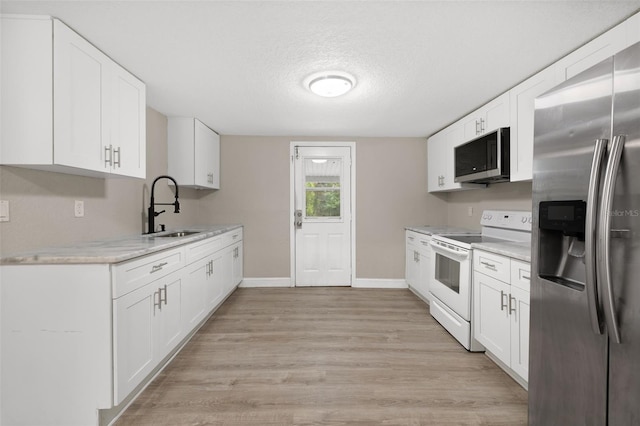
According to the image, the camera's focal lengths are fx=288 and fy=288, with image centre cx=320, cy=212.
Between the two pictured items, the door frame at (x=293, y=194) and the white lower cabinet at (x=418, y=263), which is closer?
the white lower cabinet at (x=418, y=263)

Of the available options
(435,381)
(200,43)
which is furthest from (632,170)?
(200,43)

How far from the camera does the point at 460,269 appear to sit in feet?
8.43

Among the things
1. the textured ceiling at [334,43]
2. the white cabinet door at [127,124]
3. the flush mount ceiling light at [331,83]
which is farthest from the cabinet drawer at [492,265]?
the white cabinet door at [127,124]

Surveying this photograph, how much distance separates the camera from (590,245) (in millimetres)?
1059

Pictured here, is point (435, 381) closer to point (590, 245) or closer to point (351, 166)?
point (590, 245)

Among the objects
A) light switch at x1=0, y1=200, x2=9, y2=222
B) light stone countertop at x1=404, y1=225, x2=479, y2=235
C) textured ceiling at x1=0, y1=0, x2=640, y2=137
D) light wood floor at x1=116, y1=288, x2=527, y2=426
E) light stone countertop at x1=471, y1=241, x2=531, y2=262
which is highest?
textured ceiling at x1=0, y1=0, x2=640, y2=137

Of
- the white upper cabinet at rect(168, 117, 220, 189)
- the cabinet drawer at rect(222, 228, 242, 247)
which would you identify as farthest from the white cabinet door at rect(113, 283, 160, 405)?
the white upper cabinet at rect(168, 117, 220, 189)

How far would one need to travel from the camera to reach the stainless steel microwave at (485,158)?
2.49 metres

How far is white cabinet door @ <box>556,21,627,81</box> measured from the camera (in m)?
1.64

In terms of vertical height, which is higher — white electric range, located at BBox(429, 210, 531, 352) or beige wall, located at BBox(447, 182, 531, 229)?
beige wall, located at BBox(447, 182, 531, 229)

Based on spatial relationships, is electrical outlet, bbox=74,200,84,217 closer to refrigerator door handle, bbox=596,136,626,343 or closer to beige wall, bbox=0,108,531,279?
beige wall, bbox=0,108,531,279

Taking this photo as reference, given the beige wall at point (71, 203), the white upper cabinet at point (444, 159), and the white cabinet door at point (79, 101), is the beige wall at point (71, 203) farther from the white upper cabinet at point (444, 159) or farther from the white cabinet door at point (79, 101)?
the white upper cabinet at point (444, 159)

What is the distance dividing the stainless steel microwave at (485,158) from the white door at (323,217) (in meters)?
1.66

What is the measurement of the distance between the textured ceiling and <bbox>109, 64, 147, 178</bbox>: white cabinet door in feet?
0.40
